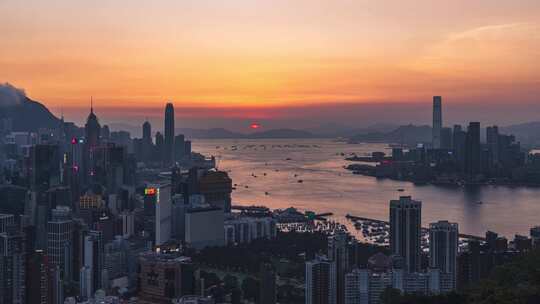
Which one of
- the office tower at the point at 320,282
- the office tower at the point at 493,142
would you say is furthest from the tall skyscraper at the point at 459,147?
the office tower at the point at 320,282

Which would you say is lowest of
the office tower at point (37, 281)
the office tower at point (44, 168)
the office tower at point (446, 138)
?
the office tower at point (37, 281)

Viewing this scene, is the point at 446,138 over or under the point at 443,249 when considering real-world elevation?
over

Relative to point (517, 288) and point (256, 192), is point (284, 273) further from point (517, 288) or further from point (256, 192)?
point (256, 192)

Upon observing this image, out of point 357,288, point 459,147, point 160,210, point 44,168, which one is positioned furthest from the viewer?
point 459,147

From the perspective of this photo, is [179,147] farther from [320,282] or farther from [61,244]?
[320,282]

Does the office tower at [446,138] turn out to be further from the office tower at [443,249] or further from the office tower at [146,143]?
the office tower at [443,249]

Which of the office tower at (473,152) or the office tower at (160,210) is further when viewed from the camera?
the office tower at (473,152)

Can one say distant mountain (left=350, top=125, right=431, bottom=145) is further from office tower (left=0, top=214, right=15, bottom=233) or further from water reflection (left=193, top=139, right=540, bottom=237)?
office tower (left=0, top=214, right=15, bottom=233)

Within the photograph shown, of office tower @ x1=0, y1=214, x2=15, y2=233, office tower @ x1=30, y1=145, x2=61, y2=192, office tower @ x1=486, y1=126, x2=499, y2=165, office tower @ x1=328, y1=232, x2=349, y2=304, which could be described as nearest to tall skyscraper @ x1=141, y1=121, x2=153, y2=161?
office tower @ x1=30, y1=145, x2=61, y2=192

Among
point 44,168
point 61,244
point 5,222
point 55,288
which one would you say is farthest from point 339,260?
point 44,168
